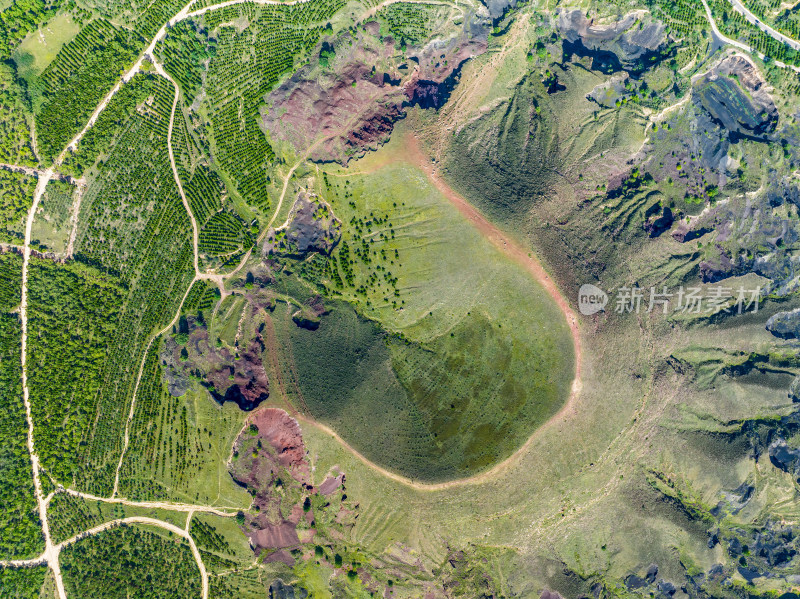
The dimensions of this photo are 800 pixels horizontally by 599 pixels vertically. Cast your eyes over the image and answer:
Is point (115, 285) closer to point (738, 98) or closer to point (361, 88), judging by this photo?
point (361, 88)

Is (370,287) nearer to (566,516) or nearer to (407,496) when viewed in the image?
(407,496)

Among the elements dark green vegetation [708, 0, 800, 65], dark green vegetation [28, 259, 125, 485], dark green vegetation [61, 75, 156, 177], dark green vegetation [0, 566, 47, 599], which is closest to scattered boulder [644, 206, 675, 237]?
dark green vegetation [708, 0, 800, 65]

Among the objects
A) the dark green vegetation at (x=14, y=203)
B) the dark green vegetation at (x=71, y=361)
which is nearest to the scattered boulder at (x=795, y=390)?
the dark green vegetation at (x=71, y=361)

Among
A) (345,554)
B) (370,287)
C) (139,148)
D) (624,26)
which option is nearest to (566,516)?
(345,554)

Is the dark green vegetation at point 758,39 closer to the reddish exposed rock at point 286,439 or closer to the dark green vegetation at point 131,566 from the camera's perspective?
the reddish exposed rock at point 286,439

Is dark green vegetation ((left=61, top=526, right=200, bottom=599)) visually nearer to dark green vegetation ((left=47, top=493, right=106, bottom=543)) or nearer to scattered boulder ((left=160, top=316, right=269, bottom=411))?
dark green vegetation ((left=47, top=493, right=106, bottom=543))

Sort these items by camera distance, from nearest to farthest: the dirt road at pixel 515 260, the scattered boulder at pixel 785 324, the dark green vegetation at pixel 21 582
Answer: the dirt road at pixel 515 260, the scattered boulder at pixel 785 324, the dark green vegetation at pixel 21 582
